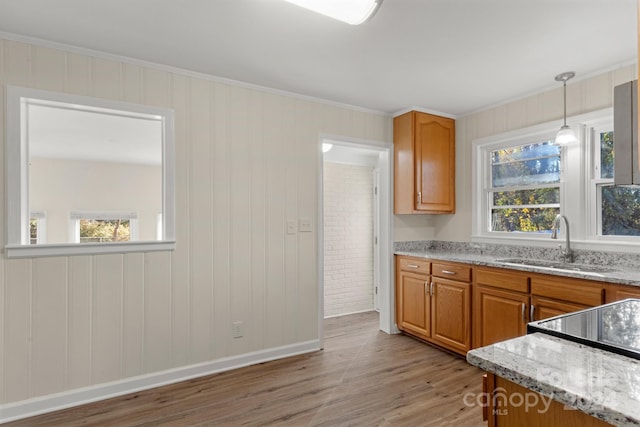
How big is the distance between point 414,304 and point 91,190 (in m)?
3.74

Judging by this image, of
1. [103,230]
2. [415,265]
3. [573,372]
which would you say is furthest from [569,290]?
[103,230]

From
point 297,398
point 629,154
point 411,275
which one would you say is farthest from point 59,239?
point 629,154

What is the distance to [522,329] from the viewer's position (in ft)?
8.46

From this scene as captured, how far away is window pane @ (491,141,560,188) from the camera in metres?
3.08

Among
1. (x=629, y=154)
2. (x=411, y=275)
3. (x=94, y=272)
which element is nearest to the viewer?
(x=629, y=154)

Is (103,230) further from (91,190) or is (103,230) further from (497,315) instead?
(497,315)

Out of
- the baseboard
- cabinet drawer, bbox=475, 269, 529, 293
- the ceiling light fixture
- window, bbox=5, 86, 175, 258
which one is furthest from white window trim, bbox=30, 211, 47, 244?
cabinet drawer, bbox=475, 269, 529, 293

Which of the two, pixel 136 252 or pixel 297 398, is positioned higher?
pixel 136 252

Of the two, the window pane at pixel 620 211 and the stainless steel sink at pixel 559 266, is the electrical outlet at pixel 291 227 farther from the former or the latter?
the window pane at pixel 620 211

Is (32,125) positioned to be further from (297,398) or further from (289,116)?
(297,398)

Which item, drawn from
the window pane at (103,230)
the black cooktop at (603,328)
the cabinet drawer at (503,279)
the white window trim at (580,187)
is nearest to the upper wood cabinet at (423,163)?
the white window trim at (580,187)

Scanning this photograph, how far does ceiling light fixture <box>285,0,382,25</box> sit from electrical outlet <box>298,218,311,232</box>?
2090 millimetres

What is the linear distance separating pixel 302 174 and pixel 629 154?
2436 millimetres

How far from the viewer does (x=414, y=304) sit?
3525 millimetres
